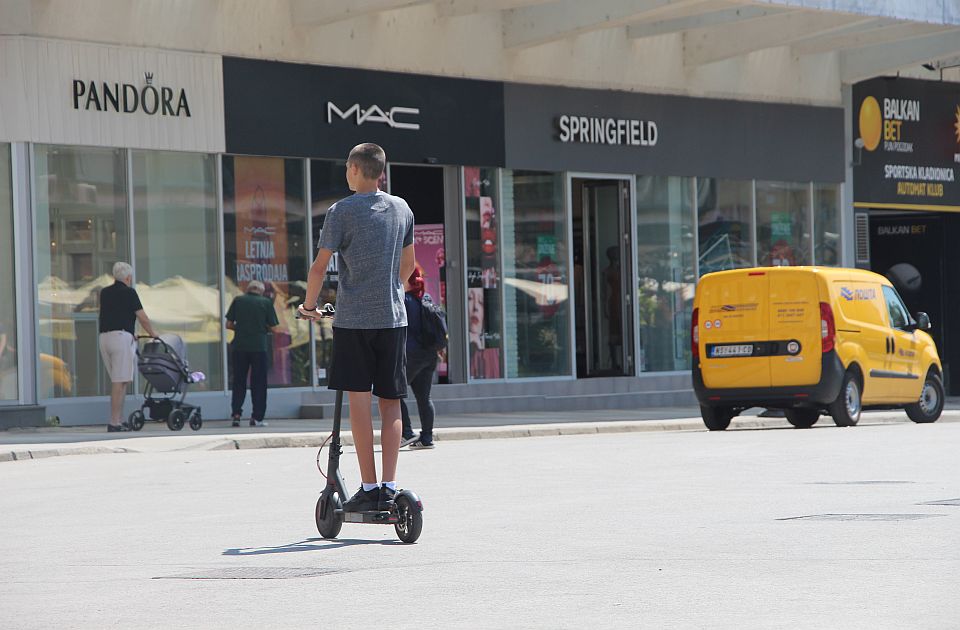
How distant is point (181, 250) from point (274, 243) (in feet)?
4.62

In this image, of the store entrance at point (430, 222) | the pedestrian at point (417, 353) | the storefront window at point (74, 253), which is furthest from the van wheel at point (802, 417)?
the storefront window at point (74, 253)

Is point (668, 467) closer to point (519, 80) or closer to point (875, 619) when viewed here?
point (875, 619)

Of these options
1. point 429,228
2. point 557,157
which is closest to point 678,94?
point 557,157

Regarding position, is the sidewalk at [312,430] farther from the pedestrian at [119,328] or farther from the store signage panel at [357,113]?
the store signage panel at [357,113]

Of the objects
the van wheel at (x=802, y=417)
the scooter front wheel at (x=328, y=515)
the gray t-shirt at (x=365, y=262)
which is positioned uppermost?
the gray t-shirt at (x=365, y=262)

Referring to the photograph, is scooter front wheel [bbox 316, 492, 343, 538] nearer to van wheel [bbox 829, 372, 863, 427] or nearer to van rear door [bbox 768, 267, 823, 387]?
van rear door [bbox 768, 267, 823, 387]

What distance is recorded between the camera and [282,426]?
20.7m

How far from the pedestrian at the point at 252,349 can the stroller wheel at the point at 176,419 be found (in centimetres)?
92

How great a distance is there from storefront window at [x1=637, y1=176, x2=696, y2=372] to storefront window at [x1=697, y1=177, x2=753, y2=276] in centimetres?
29

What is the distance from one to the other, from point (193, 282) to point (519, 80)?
659 centimetres

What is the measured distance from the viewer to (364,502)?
8805mm

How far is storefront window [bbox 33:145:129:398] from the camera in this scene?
2066 centimetres

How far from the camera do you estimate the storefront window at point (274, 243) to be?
889 inches

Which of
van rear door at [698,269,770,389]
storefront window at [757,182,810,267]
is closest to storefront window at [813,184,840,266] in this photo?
storefront window at [757,182,810,267]
